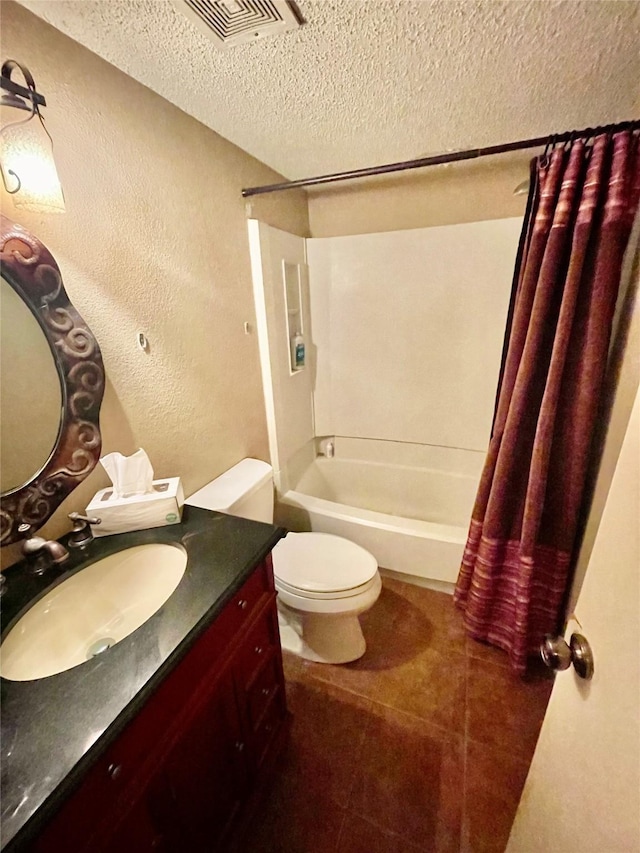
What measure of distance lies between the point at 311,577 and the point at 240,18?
165 cm

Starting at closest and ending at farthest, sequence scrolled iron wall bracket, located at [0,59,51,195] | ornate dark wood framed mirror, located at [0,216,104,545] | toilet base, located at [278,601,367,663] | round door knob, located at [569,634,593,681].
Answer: round door knob, located at [569,634,593,681] < scrolled iron wall bracket, located at [0,59,51,195] < ornate dark wood framed mirror, located at [0,216,104,545] < toilet base, located at [278,601,367,663]

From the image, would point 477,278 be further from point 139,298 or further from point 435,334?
point 139,298

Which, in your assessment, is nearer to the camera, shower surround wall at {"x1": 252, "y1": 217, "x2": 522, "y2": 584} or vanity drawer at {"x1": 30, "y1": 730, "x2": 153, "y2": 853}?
vanity drawer at {"x1": 30, "y1": 730, "x2": 153, "y2": 853}

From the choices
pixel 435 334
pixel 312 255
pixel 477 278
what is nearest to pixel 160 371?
pixel 312 255

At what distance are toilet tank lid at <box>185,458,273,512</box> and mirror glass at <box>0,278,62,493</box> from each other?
51 cm

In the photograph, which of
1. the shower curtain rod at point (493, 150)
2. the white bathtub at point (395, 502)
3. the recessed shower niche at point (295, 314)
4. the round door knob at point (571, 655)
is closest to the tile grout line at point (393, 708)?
the white bathtub at point (395, 502)

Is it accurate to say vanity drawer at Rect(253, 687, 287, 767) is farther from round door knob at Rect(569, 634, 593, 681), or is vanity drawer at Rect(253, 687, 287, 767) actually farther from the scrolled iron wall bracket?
the scrolled iron wall bracket

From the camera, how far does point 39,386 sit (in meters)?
0.89

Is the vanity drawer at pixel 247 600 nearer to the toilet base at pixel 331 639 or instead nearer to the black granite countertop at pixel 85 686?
the black granite countertop at pixel 85 686

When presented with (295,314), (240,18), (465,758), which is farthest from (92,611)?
(295,314)

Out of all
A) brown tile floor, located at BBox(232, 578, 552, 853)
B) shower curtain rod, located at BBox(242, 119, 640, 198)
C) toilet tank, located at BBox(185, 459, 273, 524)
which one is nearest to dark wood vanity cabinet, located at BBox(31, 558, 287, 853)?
brown tile floor, located at BBox(232, 578, 552, 853)

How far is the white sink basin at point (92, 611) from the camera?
77cm

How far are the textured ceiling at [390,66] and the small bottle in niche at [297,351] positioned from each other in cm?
92

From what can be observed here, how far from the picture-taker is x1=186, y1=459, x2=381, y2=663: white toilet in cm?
135
